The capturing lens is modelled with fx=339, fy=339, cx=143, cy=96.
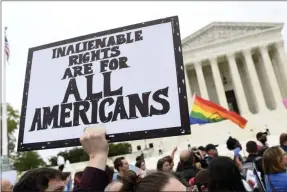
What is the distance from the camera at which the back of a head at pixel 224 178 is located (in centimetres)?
268

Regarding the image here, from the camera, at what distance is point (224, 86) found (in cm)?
4881

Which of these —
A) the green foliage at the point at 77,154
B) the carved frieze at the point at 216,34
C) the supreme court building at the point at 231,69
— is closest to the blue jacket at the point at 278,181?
the supreme court building at the point at 231,69

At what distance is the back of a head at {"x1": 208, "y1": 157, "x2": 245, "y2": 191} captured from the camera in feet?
8.78

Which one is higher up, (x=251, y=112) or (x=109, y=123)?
(x=251, y=112)

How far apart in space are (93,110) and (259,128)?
3510 cm

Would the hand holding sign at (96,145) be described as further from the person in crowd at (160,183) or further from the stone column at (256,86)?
the stone column at (256,86)

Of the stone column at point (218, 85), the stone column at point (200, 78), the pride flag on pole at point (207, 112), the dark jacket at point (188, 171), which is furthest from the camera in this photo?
the stone column at point (200, 78)

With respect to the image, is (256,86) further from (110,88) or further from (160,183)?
(160,183)

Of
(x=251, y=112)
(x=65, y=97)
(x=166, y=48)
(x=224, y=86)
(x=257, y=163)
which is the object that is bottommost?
(x=257, y=163)

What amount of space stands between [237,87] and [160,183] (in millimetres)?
43649

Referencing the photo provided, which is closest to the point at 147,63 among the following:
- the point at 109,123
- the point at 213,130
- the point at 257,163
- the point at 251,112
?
the point at 109,123

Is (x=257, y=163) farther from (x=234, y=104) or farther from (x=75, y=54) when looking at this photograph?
(x=234, y=104)

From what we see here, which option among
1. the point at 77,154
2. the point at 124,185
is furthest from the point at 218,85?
the point at 124,185

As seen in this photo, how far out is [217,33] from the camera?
143ft
